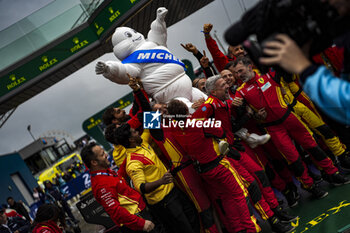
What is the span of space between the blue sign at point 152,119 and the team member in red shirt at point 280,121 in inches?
42.6

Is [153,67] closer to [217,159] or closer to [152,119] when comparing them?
[152,119]

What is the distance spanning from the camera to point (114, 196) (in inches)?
107

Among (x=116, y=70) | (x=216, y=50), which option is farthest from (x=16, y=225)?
(x=216, y=50)

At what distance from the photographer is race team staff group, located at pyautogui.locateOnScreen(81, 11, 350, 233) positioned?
2.91 metres

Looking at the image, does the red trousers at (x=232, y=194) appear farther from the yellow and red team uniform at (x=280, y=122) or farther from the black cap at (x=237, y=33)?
the black cap at (x=237, y=33)

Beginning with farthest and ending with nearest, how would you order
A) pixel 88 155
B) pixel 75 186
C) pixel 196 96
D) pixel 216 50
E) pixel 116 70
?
1. pixel 75 186
2. pixel 216 50
3. pixel 196 96
4. pixel 116 70
5. pixel 88 155

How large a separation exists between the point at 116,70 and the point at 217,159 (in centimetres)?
156

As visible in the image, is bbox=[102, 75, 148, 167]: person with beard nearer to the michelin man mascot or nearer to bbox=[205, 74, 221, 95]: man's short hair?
the michelin man mascot

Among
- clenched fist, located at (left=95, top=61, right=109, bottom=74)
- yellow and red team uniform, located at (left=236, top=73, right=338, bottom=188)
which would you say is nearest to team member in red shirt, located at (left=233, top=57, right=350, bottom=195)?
yellow and red team uniform, located at (left=236, top=73, right=338, bottom=188)

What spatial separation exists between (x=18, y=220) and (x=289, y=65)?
8.58 meters

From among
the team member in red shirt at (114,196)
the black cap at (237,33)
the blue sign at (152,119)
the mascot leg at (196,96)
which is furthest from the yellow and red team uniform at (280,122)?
the black cap at (237,33)

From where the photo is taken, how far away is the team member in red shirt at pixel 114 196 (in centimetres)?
267

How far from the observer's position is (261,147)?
395 centimetres

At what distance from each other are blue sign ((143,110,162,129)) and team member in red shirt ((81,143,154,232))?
1.97 feet
